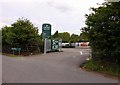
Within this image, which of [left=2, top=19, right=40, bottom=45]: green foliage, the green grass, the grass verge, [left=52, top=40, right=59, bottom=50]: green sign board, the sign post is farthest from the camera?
[left=52, top=40, right=59, bottom=50]: green sign board

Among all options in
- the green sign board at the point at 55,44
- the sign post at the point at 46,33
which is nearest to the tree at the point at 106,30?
the sign post at the point at 46,33

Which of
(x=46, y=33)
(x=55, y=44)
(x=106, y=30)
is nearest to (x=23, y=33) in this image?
(x=46, y=33)

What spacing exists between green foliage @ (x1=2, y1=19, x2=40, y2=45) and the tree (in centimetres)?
1701

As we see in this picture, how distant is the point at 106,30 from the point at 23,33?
19205 mm

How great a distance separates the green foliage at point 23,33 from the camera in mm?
36031

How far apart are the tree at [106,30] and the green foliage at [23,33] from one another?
670 inches

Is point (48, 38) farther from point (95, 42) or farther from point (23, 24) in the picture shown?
point (95, 42)

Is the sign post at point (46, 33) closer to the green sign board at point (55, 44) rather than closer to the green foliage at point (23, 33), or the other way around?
the green foliage at point (23, 33)

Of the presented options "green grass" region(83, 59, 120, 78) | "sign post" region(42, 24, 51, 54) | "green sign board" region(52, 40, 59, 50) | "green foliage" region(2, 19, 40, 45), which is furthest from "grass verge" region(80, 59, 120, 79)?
"green sign board" region(52, 40, 59, 50)

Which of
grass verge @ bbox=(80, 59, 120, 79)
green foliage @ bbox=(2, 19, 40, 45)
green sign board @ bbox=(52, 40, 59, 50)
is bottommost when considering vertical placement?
grass verge @ bbox=(80, 59, 120, 79)

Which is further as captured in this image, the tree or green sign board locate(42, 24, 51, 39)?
green sign board locate(42, 24, 51, 39)

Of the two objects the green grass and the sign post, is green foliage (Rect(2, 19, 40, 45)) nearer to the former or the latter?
the sign post

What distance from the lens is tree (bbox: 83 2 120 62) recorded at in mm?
18078

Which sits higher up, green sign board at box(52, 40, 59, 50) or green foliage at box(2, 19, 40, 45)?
green foliage at box(2, 19, 40, 45)
